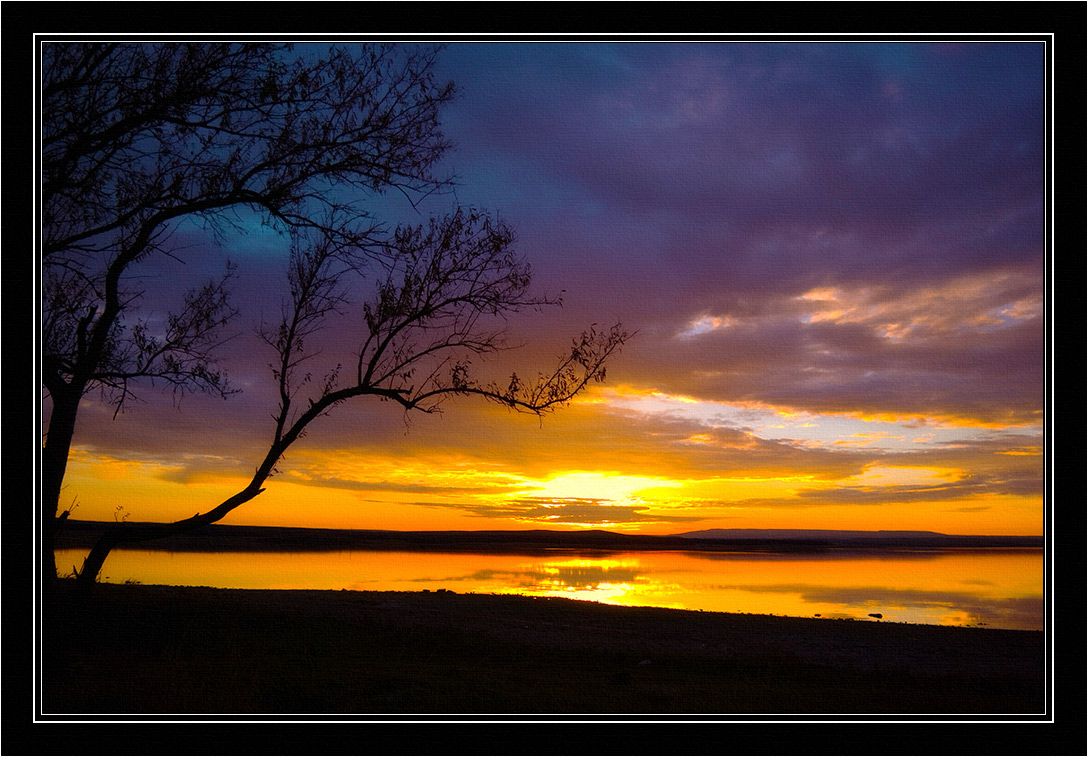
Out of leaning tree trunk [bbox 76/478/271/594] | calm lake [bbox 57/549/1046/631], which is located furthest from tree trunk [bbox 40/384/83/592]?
calm lake [bbox 57/549/1046/631]

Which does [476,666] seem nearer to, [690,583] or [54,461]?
[54,461]

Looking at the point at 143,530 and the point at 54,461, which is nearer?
the point at 54,461

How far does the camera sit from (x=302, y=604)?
699 inches

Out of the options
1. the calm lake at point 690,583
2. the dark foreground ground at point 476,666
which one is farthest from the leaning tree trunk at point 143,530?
the calm lake at point 690,583

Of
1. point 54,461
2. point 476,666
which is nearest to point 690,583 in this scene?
point 476,666

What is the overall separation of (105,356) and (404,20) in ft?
31.8

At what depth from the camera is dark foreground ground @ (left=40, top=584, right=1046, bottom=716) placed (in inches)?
328

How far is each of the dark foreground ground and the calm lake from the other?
8664mm

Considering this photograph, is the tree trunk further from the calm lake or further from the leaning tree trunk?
the calm lake

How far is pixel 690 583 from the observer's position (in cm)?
3584

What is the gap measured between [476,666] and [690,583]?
26.9 meters

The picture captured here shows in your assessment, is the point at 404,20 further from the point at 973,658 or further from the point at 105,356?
the point at 973,658

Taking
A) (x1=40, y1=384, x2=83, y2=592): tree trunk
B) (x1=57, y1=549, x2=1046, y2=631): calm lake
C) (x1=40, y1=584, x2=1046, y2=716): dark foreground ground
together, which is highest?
(x1=40, y1=384, x2=83, y2=592): tree trunk

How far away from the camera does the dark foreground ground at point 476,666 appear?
834 centimetres
